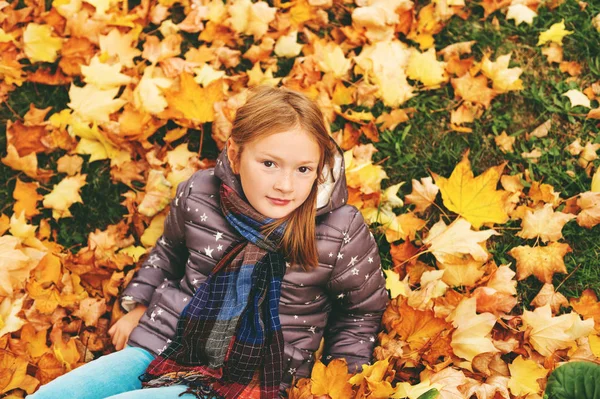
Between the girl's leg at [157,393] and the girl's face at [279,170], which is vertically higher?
the girl's face at [279,170]

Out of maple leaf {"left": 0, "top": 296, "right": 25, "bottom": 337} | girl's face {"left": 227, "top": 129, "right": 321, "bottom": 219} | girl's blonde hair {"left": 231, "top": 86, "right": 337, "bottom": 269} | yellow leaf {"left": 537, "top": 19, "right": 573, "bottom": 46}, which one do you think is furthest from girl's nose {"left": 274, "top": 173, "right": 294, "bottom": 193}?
yellow leaf {"left": 537, "top": 19, "right": 573, "bottom": 46}

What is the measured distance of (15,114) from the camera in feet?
9.52

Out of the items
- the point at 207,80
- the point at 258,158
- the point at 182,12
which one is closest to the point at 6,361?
the point at 258,158

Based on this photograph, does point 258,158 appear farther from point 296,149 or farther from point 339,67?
point 339,67

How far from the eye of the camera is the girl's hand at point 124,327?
2.42 metres

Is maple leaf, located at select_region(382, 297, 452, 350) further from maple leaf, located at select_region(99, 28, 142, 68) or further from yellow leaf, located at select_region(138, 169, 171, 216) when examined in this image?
maple leaf, located at select_region(99, 28, 142, 68)

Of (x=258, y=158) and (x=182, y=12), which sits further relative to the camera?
(x=182, y=12)

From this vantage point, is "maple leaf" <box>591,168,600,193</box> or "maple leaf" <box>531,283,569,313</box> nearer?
"maple leaf" <box>531,283,569,313</box>

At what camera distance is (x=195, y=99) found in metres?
2.74

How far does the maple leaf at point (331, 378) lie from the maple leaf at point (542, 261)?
3.02 ft

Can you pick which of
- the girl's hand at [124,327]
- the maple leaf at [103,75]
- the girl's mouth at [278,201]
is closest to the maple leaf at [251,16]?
the maple leaf at [103,75]

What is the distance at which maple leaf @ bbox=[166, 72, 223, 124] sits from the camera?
2.72 m

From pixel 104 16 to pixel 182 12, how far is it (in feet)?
1.27

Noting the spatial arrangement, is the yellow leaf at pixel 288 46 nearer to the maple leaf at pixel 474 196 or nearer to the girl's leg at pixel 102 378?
the maple leaf at pixel 474 196
